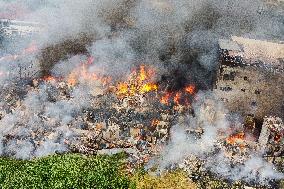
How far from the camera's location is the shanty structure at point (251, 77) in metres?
23.0

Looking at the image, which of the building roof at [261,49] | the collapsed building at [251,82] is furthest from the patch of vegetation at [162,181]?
the building roof at [261,49]

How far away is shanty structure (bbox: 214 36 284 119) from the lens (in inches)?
906

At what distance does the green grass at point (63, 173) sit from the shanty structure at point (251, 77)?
25.9 ft

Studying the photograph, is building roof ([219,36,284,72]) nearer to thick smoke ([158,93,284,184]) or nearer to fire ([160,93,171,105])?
thick smoke ([158,93,284,184])

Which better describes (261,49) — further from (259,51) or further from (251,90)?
(251,90)

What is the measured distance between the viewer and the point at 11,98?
23750mm

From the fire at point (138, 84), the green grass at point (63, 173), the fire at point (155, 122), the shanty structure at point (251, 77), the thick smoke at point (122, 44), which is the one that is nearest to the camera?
the green grass at point (63, 173)

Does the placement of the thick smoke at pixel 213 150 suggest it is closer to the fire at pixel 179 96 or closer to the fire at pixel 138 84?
the fire at pixel 179 96

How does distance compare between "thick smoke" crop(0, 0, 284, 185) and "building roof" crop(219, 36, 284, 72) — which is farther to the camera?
"building roof" crop(219, 36, 284, 72)

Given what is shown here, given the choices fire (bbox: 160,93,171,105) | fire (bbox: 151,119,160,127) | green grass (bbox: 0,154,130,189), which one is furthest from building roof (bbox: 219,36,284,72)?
green grass (bbox: 0,154,130,189)

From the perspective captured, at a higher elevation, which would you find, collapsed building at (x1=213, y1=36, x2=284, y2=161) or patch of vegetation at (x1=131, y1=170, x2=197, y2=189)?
collapsed building at (x1=213, y1=36, x2=284, y2=161)

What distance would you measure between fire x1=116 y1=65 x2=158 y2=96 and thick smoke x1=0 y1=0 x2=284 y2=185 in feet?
2.58

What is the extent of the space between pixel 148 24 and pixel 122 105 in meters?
8.51

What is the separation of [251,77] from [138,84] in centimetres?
699
